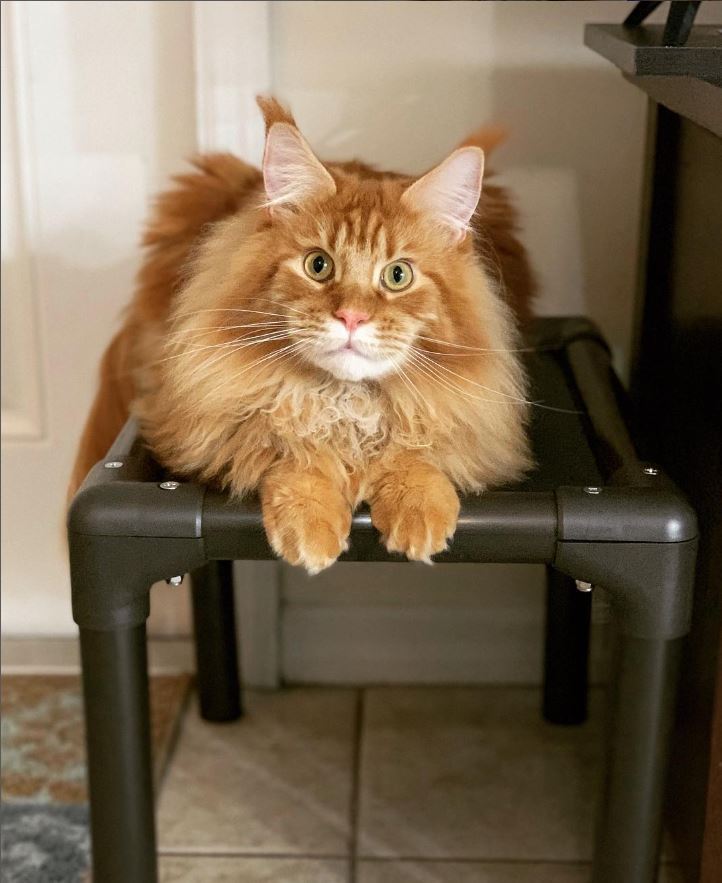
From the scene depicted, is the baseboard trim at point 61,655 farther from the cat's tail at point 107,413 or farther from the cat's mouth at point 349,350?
the cat's mouth at point 349,350

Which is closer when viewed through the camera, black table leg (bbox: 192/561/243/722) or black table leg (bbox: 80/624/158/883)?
black table leg (bbox: 80/624/158/883)

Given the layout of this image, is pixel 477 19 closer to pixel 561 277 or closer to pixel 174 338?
pixel 561 277

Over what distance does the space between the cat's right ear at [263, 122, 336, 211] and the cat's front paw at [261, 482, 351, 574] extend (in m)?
0.30

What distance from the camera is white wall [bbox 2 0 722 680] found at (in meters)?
1.55

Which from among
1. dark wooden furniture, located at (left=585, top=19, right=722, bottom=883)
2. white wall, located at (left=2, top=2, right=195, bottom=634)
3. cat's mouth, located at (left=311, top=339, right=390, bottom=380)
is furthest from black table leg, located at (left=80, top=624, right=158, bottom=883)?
white wall, located at (left=2, top=2, right=195, bottom=634)

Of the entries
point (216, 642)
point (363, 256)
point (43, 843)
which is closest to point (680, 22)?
point (363, 256)

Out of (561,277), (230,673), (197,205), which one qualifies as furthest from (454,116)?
(230,673)

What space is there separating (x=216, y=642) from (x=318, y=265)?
0.73 m

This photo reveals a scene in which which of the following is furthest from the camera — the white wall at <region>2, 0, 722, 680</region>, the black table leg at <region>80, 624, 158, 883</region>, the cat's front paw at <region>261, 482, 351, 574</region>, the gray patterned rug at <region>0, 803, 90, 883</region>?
the white wall at <region>2, 0, 722, 680</region>

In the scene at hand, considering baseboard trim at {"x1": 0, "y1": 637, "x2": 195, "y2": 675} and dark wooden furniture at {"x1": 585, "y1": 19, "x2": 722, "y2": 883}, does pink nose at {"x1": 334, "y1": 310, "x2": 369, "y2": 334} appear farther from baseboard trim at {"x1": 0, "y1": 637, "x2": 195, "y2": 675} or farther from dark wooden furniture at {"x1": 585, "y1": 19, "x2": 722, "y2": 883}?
baseboard trim at {"x1": 0, "y1": 637, "x2": 195, "y2": 675}

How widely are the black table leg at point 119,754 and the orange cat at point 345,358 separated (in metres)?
0.19

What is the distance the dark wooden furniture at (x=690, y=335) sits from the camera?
1147mm

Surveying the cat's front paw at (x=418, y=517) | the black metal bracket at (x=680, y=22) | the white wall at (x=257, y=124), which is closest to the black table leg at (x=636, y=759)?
the cat's front paw at (x=418, y=517)

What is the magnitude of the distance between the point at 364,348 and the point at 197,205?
43 centimetres
